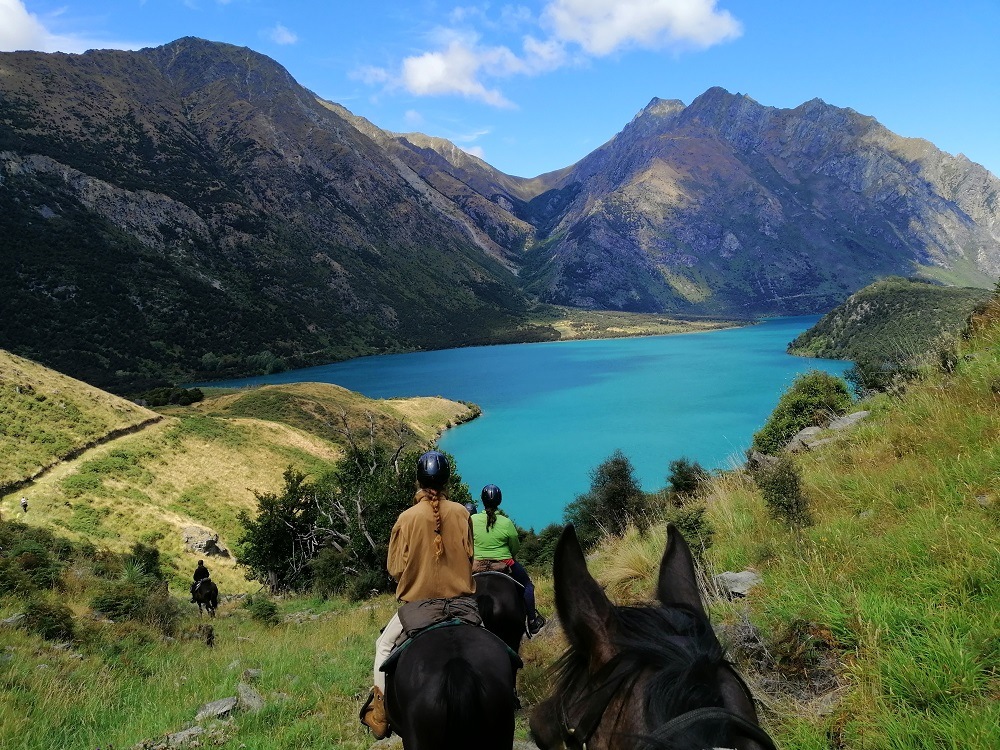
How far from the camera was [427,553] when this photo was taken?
398 centimetres

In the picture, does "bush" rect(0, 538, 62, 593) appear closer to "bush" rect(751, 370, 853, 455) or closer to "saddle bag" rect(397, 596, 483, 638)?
"saddle bag" rect(397, 596, 483, 638)

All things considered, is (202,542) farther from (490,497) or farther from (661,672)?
(661,672)

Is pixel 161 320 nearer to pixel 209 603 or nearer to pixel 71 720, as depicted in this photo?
A: pixel 209 603

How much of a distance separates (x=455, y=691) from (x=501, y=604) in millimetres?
2987

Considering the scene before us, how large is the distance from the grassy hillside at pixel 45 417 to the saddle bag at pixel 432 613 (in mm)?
40480

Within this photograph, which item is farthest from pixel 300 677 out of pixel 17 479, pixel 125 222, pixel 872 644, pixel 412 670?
pixel 125 222

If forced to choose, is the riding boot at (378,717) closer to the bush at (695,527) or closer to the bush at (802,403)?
the bush at (695,527)

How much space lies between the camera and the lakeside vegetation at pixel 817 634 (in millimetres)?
2500

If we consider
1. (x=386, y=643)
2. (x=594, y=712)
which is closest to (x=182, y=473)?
(x=386, y=643)

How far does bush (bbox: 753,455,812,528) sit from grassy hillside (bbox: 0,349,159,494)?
42230 mm

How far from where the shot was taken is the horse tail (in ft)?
10.4

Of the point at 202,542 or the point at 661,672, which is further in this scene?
the point at 202,542

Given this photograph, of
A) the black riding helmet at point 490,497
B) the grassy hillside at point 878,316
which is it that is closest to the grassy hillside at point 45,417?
the black riding helmet at point 490,497

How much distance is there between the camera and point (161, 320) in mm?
146250
